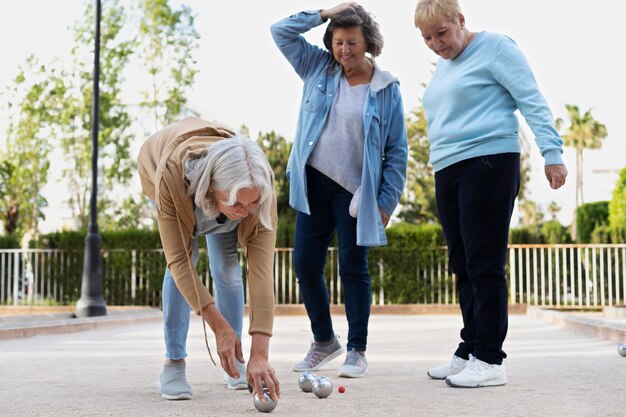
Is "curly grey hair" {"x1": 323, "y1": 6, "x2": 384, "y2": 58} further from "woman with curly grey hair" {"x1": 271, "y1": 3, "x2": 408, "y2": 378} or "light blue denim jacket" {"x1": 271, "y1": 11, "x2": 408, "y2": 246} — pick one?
"light blue denim jacket" {"x1": 271, "y1": 11, "x2": 408, "y2": 246}

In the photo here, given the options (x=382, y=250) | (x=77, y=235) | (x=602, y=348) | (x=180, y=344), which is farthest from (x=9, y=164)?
(x=180, y=344)

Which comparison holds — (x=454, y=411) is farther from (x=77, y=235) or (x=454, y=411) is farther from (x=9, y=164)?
(x=9, y=164)

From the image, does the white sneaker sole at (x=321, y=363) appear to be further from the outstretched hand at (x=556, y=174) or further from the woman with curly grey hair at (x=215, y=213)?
the outstretched hand at (x=556, y=174)

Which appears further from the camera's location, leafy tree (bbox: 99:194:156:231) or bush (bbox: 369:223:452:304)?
leafy tree (bbox: 99:194:156:231)

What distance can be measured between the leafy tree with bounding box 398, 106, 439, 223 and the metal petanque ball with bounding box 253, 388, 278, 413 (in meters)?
22.1

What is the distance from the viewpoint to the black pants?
400cm

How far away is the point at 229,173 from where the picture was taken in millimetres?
2916

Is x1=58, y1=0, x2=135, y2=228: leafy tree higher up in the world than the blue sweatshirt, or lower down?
higher up

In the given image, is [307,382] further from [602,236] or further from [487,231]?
[602,236]

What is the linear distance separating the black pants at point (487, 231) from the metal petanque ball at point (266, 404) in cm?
127

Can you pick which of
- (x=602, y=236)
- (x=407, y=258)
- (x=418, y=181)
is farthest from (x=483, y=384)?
(x=418, y=181)

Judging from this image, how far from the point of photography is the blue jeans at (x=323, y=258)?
4.61 metres

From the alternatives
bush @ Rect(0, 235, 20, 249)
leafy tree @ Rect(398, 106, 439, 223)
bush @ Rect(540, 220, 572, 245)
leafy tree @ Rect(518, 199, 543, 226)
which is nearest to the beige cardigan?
bush @ Rect(540, 220, 572, 245)

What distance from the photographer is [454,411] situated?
124 inches
